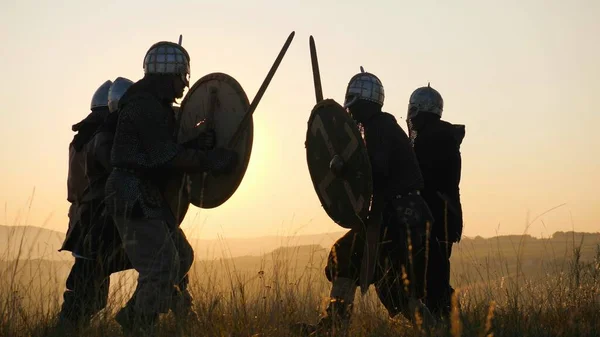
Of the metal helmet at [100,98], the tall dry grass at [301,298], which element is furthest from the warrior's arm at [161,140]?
the metal helmet at [100,98]

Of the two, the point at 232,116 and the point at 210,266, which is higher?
the point at 232,116

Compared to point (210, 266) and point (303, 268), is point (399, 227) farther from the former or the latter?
point (210, 266)

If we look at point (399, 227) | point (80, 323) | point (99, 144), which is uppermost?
point (99, 144)

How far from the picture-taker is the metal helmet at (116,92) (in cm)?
725

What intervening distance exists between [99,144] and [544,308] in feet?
10.5

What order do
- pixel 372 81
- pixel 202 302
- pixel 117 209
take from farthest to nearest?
pixel 372 81
pixel 117 209
pixel 202 302

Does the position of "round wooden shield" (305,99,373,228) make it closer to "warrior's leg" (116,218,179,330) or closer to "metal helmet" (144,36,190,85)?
"metal helmet" (144,36,190,85)

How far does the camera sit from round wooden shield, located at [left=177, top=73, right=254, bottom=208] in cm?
666

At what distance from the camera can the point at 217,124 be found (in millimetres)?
6789

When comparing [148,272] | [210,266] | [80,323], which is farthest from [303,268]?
[80,323]

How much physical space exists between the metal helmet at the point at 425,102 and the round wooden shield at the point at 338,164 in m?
0.93

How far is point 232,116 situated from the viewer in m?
6.77

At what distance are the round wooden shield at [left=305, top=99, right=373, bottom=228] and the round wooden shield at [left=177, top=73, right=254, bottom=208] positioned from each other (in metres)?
0.55

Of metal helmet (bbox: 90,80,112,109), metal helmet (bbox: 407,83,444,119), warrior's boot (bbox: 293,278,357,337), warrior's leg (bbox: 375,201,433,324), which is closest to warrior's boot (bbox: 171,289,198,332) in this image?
warrior's boot (bbox: 293,278,357,337)
